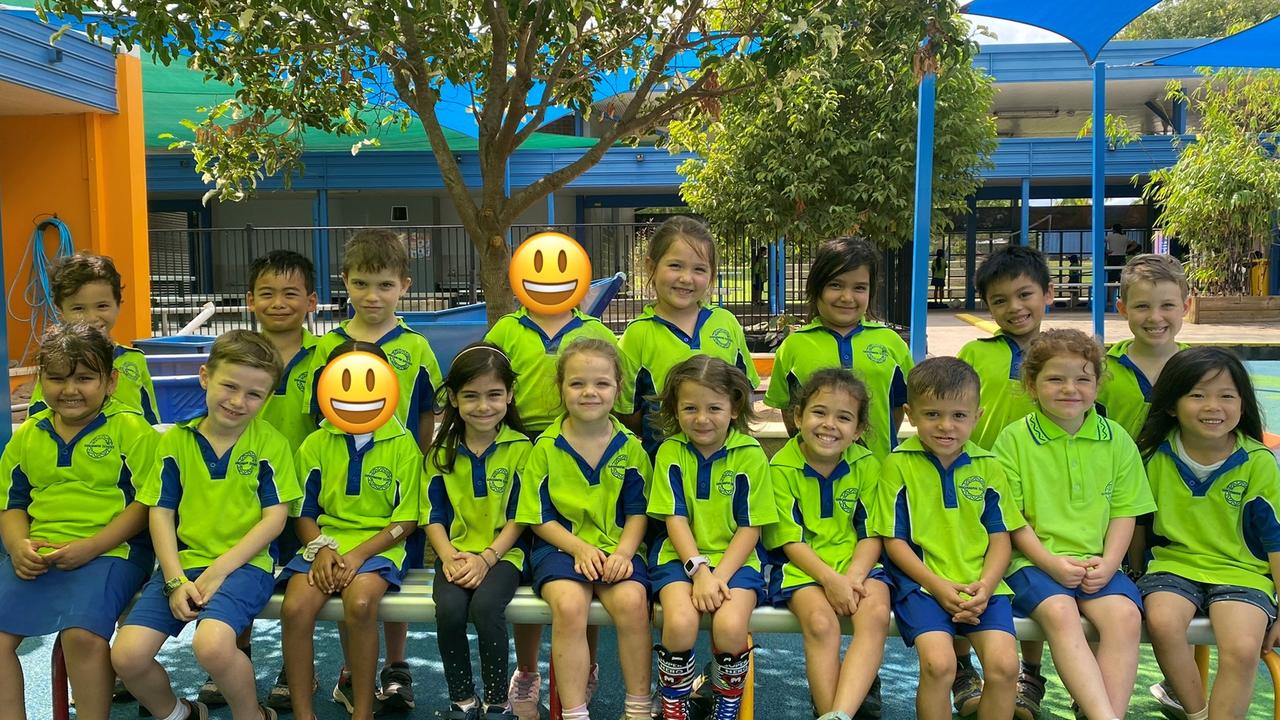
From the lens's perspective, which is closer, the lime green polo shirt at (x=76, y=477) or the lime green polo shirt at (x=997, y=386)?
the lime green polo shirt at (x=76, y=477)

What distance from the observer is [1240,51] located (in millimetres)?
7195

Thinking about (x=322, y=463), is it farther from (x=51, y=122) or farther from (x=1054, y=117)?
(x=1054, y=117)

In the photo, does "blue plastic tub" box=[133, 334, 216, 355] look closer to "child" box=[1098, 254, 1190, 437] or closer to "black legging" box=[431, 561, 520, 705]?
"black legging" box=[431, 561, 520, 705]

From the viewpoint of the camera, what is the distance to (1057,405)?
2.90m

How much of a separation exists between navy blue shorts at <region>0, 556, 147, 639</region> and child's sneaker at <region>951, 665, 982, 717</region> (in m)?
2.54

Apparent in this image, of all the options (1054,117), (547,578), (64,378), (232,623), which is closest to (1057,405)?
(547,578)

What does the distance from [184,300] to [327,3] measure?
10059 millimetres

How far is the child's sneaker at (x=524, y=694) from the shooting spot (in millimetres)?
3111

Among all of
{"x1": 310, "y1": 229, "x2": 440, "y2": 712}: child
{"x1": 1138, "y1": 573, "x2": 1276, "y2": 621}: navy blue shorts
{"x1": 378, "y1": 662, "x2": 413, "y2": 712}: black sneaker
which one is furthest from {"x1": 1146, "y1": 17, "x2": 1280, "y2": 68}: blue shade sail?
{"x1": 378, "y1": 662, "x2": 413, "y2": 712}: black sneaker

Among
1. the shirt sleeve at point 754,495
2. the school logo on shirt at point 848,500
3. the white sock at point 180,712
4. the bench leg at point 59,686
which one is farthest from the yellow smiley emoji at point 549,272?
the bench leg at point 59,686

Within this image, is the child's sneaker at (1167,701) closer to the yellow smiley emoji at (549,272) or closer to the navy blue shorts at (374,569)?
the yellow smiley emoji at (549,272)

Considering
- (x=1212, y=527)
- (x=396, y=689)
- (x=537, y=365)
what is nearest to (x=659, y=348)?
(x=537, y=365)

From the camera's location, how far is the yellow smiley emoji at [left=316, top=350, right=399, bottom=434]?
9.38 ft

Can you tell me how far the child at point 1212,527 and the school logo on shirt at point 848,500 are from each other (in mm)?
854
